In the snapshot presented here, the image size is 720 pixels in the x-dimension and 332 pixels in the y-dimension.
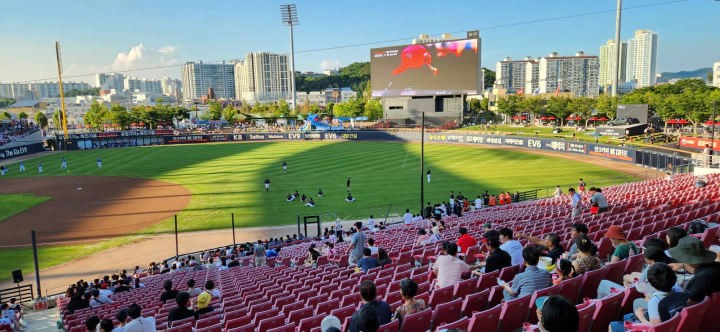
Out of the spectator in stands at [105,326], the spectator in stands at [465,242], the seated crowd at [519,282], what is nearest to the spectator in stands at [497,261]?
the seated crowd at [519,282]

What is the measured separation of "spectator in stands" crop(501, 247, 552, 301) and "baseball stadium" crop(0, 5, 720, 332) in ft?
0.06

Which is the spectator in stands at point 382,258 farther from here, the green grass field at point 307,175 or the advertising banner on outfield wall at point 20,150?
the advertising banner on outfield wall at point 20,150

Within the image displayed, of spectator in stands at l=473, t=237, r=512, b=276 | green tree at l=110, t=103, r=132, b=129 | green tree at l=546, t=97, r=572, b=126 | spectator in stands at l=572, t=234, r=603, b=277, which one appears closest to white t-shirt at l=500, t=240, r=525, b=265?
spectator in stands at l=473, t=237, r=512, b=276

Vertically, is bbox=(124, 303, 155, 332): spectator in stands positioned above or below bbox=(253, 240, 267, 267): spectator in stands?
above

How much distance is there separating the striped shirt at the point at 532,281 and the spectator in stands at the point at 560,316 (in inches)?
102

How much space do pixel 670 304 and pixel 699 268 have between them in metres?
0.88

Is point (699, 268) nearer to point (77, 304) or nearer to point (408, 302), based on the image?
point (408, 302)

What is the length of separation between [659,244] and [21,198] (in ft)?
145

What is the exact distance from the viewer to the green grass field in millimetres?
29797

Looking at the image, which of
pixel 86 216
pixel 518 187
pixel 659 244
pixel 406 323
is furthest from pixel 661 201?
pixel 86 216

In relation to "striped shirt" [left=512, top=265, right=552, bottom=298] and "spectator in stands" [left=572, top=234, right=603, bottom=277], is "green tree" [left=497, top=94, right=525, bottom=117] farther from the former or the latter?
"striped shirt" [left=512, top=265, right=552, bottom=298]

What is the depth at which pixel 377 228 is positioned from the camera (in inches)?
919

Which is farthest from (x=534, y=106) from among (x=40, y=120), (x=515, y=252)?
(x=40, y=120)

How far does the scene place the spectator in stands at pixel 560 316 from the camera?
3.40 metres
